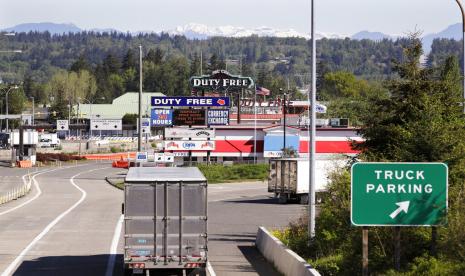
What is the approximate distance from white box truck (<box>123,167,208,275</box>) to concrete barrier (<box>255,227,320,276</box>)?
7.10 feet

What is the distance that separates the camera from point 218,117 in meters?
94.6

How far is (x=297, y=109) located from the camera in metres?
174

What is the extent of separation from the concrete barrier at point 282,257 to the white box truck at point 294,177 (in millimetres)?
25327

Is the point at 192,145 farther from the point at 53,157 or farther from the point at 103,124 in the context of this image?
the point at 53,157

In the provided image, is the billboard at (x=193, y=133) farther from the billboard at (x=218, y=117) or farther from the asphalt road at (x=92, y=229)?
the asphalt road at (x=92, y=229)

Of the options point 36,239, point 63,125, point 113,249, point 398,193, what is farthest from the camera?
point 63,125

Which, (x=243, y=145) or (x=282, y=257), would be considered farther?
(x=243, y=145)

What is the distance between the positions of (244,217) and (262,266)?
21.0 m

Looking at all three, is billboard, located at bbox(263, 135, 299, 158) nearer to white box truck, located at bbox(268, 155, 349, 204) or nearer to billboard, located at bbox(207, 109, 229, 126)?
billboard, located at bbox(207, 109, 229, 126)

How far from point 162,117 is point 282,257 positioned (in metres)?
62.3

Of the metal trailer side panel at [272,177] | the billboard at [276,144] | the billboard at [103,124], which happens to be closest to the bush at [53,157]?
the billboard at [103,124]

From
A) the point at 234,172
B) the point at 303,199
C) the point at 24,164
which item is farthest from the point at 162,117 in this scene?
the point at 24,164

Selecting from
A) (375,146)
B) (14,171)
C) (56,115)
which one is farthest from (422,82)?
(56,115)

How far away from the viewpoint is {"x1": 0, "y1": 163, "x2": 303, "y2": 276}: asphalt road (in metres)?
28.6
